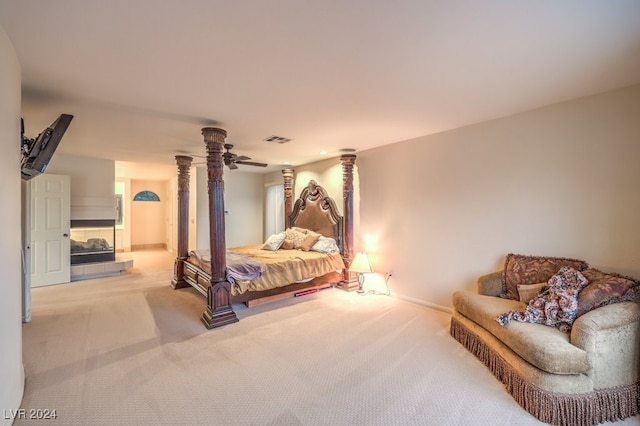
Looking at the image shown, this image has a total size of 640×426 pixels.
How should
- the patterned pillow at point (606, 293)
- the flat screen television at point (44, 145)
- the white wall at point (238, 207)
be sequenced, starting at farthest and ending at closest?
1. the white wall at point (238, 207)
2. the flat screen television at point (44, 145)
3. the patterned pillow at point (606, 293)

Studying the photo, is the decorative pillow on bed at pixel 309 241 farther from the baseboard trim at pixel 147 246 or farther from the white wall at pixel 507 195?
the baseboard trim at pixel 147 246

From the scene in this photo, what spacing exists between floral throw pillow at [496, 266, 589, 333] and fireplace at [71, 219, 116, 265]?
22.7ft

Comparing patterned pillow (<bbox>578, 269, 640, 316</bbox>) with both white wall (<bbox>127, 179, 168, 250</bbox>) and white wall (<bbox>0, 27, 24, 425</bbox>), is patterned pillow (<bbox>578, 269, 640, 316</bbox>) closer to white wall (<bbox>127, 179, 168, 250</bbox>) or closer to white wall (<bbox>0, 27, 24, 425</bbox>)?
white wall (<bbox>0, 27, 24, 425</bbox>)

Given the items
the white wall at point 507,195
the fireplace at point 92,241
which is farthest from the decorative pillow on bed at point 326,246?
the fireplace at point 92,241

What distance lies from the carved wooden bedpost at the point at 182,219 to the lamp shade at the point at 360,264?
9.84ft

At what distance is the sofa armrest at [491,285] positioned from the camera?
3012 millimetres

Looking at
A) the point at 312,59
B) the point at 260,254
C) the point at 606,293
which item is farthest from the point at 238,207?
the point at 606,293

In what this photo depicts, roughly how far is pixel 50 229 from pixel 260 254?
377cm

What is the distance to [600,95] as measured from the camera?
2605mm

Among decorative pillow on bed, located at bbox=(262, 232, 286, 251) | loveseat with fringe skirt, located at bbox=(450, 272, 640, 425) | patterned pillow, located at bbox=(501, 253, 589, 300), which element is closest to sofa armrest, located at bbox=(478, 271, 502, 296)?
patterned pillow, located at bbox=(501, 253, 589, 300)

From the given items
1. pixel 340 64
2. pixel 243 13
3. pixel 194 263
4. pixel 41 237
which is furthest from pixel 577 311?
pixel 41 237

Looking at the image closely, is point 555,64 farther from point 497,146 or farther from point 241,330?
point 241,330

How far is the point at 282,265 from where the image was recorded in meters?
4.21

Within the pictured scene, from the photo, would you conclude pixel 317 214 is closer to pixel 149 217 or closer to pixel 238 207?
pixel 238 207
